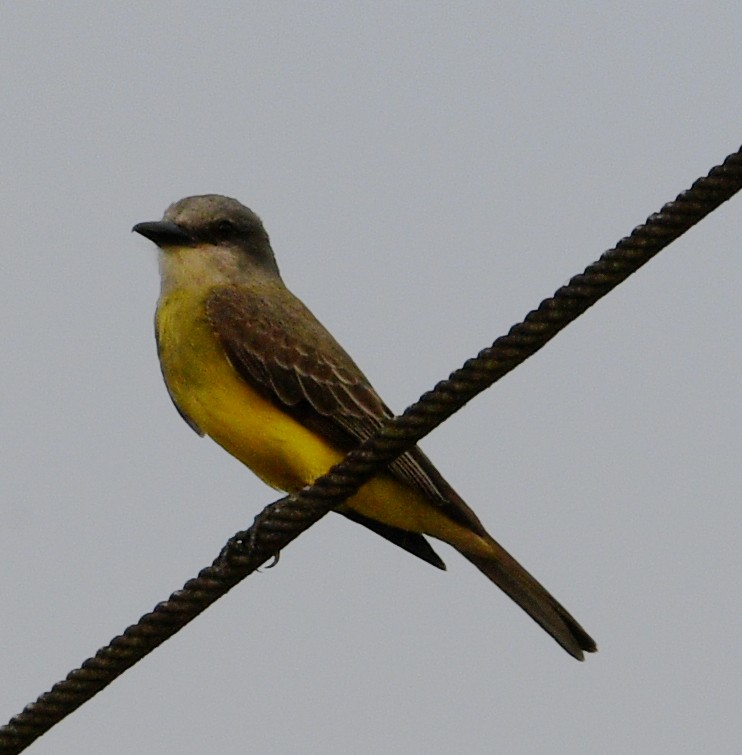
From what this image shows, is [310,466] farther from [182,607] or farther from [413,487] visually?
[182,607]

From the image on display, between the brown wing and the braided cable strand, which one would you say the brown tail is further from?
the braided cable strand

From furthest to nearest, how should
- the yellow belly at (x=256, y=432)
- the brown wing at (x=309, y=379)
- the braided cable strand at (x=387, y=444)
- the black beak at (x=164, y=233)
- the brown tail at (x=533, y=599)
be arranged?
the black beak at (x=164, y=233), the brown tail at (x=533, y=599), the brown wing at (x=309, y=379), the yellow belly at (x=256, y=432), the braided cable strand at (x=387, y=444)

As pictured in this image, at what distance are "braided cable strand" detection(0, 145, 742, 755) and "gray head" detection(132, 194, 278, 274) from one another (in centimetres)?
285

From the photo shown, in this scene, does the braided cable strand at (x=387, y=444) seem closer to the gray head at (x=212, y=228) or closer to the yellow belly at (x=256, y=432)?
the yellow belly at (x=256, y=432)

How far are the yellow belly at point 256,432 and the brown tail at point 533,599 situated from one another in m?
0.16

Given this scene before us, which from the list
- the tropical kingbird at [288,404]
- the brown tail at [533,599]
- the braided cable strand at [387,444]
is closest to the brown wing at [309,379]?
the tropical kingbird at [288,404]

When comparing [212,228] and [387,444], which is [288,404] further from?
[387,444]

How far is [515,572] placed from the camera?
780cm

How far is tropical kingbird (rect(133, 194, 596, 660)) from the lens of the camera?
24.3 ft

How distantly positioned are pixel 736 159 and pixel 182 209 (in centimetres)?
456

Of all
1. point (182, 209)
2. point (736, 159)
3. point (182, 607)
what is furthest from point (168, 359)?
point (736, 159)

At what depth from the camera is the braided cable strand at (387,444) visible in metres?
4.30

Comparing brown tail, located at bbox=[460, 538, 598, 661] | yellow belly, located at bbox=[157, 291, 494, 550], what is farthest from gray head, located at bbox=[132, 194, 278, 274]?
brown tail, located at bbox=[460, 538, 598, 661]

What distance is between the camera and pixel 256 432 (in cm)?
737
